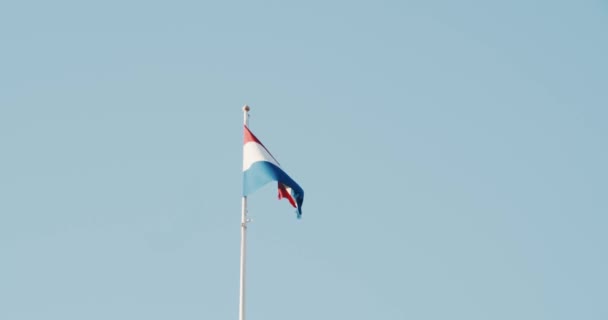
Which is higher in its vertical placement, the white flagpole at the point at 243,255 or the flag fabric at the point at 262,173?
the flag fabric at the point at 262,173

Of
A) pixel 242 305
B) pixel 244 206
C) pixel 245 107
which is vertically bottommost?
pixel 242 305

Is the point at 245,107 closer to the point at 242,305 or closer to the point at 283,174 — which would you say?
the point at 283,174

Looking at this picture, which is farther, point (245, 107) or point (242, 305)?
point (245, 107)

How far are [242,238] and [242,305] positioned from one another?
2.69 meters

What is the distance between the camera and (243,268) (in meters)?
51.7

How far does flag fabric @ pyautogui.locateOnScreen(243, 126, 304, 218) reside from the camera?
5375 cm

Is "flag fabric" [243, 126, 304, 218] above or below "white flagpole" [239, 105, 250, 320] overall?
above

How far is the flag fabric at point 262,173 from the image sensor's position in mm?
53750

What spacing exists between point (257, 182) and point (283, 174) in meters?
1.14

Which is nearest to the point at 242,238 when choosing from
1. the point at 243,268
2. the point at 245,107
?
the point at 243,268

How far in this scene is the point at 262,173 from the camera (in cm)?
5391

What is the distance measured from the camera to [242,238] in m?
52.3

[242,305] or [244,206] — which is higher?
[244,206]

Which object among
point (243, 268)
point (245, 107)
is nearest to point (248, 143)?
point (245, 107)
